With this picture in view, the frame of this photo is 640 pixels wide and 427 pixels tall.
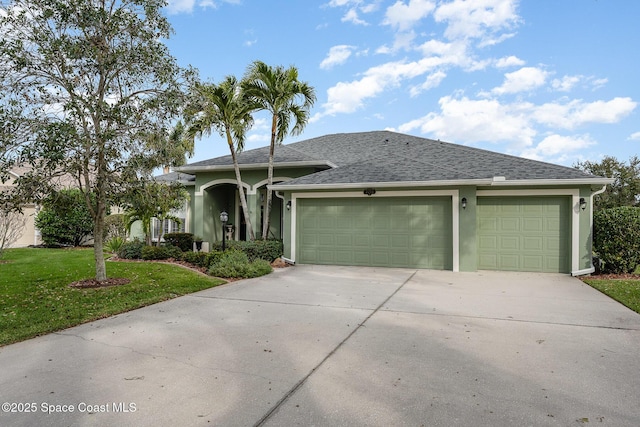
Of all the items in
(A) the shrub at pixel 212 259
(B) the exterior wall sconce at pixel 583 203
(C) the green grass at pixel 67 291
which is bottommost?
(C) the green grass at pixel 67 291

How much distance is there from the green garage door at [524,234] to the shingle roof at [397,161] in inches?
32.1

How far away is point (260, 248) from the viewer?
36.9 feet

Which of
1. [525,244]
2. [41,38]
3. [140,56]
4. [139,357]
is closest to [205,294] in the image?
[139,357]

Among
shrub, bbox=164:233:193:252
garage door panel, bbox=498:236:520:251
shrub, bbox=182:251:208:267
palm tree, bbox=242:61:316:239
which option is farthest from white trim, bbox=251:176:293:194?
garage door panel, bbox=498:236:520:251

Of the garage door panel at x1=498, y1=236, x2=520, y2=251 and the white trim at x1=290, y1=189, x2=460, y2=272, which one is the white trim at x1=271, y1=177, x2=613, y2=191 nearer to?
the white trim at x1=290, y1=189, x2=460, y2=272

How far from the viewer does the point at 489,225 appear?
1032 centimetres

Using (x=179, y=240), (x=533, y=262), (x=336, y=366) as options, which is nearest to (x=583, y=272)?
(x=533, y=262)

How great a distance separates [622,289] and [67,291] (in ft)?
36.7

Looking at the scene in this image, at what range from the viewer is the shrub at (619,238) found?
356 inches

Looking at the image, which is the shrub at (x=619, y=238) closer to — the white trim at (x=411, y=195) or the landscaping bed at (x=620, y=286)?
the landscaping bed at (x=620, y=286)

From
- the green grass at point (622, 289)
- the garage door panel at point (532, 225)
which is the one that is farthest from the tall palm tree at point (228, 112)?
the green grass at point (622, 289)

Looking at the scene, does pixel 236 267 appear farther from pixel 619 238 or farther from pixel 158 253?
pixel 619 238

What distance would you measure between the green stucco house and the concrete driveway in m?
3.80

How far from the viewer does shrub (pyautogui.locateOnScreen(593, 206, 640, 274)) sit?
29.7 feet
